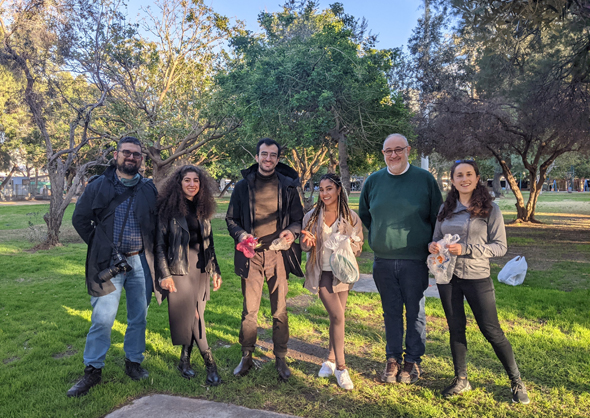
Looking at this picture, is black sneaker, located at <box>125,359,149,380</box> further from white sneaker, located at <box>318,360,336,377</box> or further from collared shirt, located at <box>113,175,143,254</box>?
white sneaker, located at <box>318,360,336,377</box>

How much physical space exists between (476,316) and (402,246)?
0.77 metres

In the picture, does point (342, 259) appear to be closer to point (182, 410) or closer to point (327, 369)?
point (327, 369)

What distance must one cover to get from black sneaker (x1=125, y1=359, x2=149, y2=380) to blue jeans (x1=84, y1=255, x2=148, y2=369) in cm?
4

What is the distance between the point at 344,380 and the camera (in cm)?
337

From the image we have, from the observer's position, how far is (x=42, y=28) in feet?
35.1

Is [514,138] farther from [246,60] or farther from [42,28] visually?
[42,28]

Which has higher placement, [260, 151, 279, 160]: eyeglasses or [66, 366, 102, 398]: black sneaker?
[260, 151, 279, 160]: eyeglasses

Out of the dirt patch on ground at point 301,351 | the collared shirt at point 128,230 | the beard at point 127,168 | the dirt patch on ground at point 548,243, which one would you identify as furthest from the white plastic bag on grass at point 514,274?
the beard at point 127,168

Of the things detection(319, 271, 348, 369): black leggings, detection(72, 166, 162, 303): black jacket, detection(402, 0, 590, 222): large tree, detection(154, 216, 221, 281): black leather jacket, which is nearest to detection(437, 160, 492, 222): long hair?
detection(319, 271, 348, 369): black leggings

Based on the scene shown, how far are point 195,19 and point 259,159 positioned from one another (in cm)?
1477

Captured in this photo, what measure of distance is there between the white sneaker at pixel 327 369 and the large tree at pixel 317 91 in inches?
293

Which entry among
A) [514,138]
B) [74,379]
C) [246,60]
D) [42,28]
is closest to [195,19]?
[246,60]

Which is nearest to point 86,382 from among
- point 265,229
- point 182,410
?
point 182,410

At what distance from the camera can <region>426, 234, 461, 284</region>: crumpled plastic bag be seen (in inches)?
120
